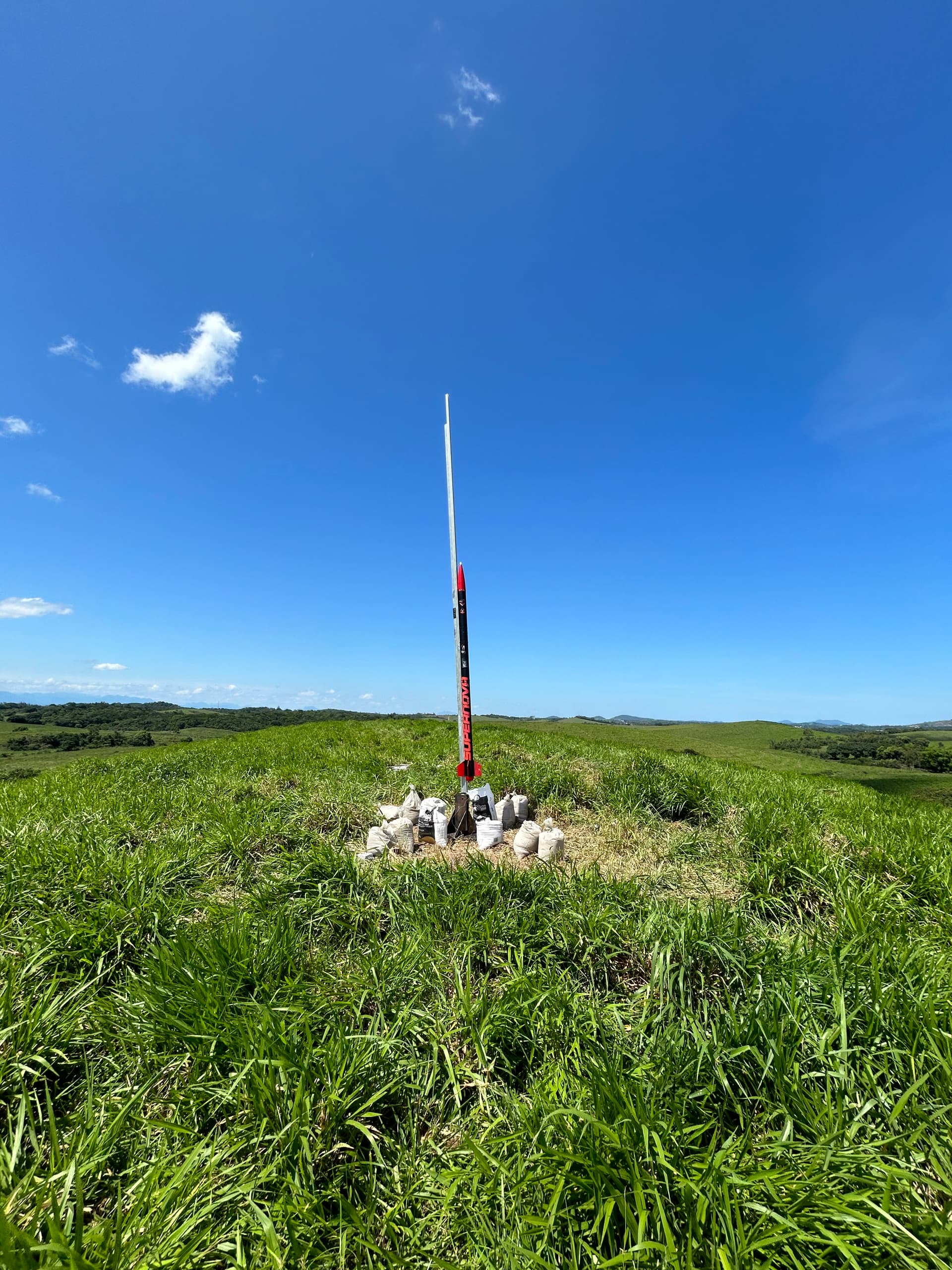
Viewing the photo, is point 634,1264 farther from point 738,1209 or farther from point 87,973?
point 87,973

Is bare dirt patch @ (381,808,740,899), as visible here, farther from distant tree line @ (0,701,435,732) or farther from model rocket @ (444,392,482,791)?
distant tree line @ (0,701,435,732)

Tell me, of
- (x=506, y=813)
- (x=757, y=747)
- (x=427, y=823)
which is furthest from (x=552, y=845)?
(x=757, y=747)

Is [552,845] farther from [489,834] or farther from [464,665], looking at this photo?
[464,665]

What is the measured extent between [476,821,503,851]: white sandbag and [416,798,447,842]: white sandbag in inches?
24.7

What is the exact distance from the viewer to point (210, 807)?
7016mm

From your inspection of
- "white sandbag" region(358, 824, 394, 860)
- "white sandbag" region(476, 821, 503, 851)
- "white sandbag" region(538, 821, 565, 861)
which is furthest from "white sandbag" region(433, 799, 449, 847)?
"white sandbag" region(538, 821, 565, 861)

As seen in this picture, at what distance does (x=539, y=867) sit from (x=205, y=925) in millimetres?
3079

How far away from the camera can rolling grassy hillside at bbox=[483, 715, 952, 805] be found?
20.2m

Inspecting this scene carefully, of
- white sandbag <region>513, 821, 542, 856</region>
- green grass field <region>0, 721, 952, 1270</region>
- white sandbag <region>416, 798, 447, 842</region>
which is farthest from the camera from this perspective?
white sandbag <region>416, 798, 447, 842</region>

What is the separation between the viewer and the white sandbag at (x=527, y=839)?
19.6ft

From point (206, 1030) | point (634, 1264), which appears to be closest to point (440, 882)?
point (206, 1030)

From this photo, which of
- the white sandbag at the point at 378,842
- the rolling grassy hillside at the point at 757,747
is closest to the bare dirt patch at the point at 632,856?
the white sandbag at the point at 378,842

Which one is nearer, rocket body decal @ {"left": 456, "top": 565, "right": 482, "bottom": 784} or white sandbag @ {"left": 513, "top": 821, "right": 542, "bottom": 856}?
white sandbag @ {"left": 513, "top": 821, "right": 542, "bottom": 856}

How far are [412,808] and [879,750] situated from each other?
1790 inches
